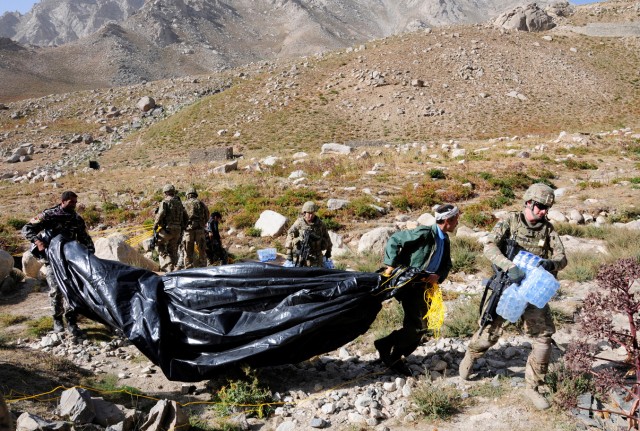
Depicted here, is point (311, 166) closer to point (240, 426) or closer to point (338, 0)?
point (240, 426)

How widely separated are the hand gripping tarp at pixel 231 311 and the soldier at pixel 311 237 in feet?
7.59

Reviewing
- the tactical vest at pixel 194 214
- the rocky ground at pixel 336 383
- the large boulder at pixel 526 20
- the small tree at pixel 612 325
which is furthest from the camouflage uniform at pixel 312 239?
the large boulder at pixel 526 20

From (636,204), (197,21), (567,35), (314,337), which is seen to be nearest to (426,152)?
(636,204)

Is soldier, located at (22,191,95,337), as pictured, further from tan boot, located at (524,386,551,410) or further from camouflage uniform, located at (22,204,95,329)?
tan boot, located at (524,386,551,410)

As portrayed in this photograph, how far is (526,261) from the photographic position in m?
3.91

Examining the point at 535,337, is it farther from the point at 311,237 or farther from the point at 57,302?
the point at 57,302

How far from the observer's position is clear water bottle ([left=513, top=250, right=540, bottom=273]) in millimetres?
Result: 3859

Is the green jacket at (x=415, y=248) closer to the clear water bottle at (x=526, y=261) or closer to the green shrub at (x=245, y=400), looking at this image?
the clear water bottle at (x=526, y=261)

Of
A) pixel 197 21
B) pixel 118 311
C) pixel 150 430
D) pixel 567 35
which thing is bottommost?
pixel 150 430

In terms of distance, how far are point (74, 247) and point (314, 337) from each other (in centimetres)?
314

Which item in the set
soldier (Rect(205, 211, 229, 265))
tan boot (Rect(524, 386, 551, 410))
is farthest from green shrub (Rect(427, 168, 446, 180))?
tan boot (Rect(524, 386, 551, 410))

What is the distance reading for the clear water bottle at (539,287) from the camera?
367 cm

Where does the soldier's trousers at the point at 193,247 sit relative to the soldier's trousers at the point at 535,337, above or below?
below

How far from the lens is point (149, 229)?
11.2 m
